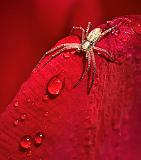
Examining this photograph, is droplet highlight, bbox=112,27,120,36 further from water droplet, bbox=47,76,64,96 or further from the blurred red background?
water droplet, bbox=47,76,64,96

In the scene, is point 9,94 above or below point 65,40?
below

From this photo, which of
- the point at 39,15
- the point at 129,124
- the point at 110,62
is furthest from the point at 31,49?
the point at 129,124

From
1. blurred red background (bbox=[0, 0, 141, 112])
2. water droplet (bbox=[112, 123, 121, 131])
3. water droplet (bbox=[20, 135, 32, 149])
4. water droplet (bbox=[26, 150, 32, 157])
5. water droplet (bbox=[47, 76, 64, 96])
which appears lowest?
water droplet (bbox=[26, 150, 32, 157])

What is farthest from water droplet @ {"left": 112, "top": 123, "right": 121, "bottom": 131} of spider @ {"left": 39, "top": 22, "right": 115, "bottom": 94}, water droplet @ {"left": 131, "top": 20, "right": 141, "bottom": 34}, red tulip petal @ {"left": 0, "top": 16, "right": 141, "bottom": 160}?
water droplet @ {"left": 131, "top": 20, "right": 141, "bottom": 34}

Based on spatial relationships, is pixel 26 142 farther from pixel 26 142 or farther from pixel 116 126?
pixel 116 126

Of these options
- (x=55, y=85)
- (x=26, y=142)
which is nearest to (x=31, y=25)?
(x=55, y=85)

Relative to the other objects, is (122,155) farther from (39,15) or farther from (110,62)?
(39,15)

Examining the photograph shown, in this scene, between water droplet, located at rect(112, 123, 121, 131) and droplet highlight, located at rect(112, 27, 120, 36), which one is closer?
water droplet, located at rect(112, 123, 121, 131)
